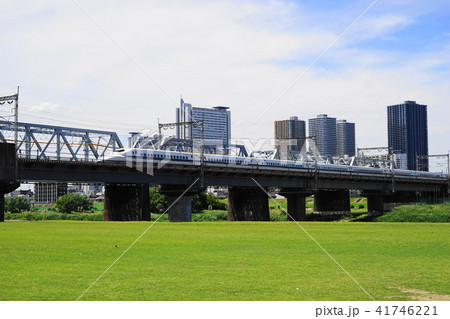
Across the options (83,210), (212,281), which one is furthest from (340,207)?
(212,281)

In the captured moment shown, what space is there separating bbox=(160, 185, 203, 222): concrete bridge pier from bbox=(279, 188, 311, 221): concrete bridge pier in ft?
91.5

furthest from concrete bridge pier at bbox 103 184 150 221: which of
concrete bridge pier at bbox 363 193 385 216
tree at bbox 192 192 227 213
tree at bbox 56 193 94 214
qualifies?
tree at bbox 56 193 94 214

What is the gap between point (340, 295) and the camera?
11.9 meters

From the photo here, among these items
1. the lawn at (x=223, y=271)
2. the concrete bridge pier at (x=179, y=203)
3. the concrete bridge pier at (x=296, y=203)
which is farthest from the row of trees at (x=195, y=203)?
the lawn at (x=223, y=271)

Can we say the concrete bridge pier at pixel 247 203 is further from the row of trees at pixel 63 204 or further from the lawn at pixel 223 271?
the row of trees at pixel 63 204

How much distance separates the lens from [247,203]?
92.5 meters

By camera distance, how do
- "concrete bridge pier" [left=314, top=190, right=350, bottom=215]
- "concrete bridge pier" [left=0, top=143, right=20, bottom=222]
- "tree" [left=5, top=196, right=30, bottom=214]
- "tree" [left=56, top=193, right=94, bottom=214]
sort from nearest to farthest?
"concrete bridge pier" [left=0, top=143, right=20, bottom=222], "concrete bridge pier" [left=314, top=190, right=350, bottom=215], "tree" [left=5, top=196, right=30, bottom=214], "tree" [left=56, top=193, right=94, bottom=214]

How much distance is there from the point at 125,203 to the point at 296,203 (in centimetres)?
3920

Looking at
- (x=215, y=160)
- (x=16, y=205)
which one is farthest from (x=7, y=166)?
(x=16, y=205)

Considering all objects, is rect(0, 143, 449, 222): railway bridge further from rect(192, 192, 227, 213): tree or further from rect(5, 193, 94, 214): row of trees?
rect(5, 193, 94, 214): row of trees

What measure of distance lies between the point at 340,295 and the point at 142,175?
6280cm

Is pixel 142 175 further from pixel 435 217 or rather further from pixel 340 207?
pixel 340 207

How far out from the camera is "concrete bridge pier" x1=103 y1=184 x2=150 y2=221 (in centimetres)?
7194
